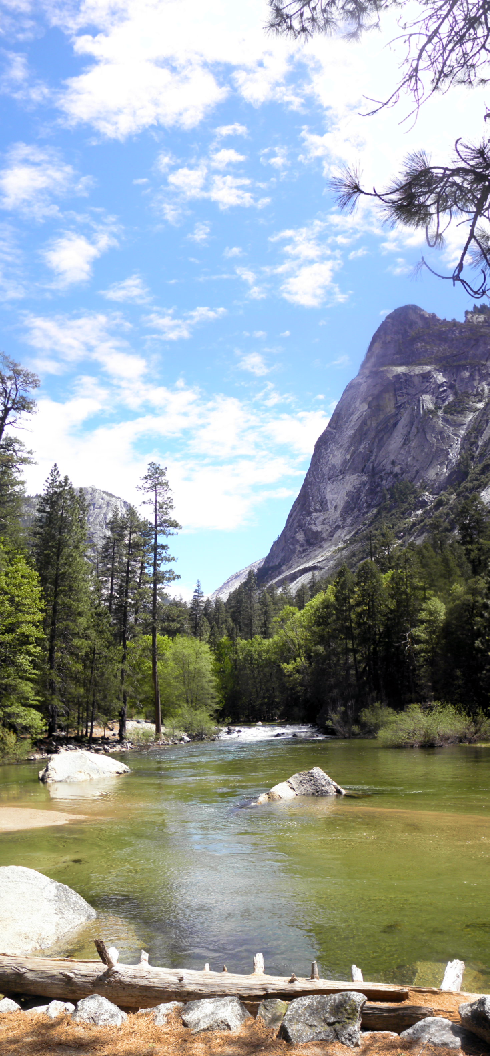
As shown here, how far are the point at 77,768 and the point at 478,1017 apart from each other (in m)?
20.0

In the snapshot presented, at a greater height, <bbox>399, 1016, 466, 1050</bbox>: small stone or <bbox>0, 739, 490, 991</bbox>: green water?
<bbox>399, 1016, 466, 1050</bbox>: small stone

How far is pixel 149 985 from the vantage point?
17.0 ft

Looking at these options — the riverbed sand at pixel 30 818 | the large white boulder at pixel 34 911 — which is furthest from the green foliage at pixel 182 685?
the large white boulder at pixel 34 911

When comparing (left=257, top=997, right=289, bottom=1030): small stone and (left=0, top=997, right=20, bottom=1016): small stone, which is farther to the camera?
(left=0, top=997, right=20, bottom=1016): small stone

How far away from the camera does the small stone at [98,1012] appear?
4879 millimetres

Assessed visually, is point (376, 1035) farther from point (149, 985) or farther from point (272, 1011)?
point (149, 985)

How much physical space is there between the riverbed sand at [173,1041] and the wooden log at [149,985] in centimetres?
24

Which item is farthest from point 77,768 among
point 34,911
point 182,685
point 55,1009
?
point 182,685

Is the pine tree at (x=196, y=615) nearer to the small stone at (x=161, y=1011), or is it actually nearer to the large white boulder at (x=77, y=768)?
the large white boulder at (x=77, y=768)

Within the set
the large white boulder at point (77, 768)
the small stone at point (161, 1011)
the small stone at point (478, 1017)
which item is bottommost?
the large white boulder at point (77, 768)

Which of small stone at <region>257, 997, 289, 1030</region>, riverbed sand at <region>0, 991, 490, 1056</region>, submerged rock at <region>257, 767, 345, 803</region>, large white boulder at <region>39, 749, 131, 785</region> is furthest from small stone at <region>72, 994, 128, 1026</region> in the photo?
large white boulder at <region>39, 749, 131, 785</region>

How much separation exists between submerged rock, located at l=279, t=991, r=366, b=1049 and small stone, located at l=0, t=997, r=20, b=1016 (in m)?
2.36

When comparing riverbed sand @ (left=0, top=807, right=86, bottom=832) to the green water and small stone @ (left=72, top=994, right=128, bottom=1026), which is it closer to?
the green water

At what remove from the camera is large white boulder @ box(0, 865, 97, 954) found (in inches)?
271
